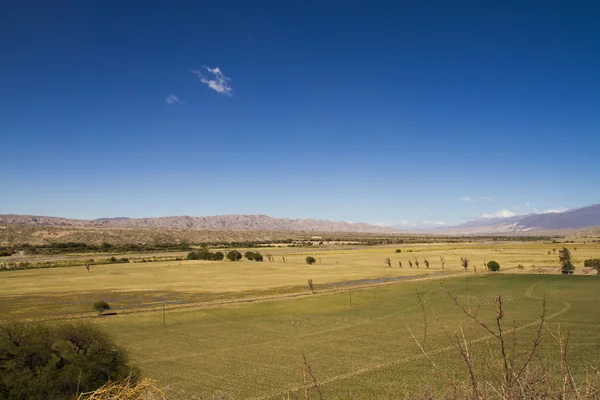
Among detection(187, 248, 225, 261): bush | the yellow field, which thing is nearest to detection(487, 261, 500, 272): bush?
the yellow field

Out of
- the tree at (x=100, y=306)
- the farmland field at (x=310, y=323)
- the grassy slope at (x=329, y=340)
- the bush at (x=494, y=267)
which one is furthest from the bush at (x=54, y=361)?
the bush at (x=494, y=267)

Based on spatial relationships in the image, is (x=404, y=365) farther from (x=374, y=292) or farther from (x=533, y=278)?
(x=533, y=278)

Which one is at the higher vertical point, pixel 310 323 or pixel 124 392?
pixel 124 392

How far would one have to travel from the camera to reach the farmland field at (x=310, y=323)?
795 inches

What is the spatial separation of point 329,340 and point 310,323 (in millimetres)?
5535

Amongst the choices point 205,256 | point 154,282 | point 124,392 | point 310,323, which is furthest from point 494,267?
point 124,392

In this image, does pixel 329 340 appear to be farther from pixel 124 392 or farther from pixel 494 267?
pixel 494 267

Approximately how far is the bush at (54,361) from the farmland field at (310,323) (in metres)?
3.62

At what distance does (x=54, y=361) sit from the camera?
15.9 metres

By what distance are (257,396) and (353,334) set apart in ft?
39.4

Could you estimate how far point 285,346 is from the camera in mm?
26078

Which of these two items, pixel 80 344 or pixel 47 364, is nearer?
pixel 47 364

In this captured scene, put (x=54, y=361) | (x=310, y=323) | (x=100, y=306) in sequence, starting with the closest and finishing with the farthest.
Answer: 1. (x=54, y=361)
2. (x=310, y=323)
3. (x=100, y=306)

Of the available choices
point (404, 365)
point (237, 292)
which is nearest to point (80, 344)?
point (404, 365)
